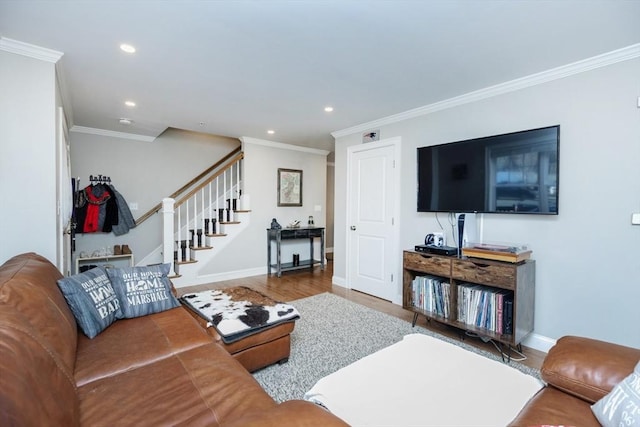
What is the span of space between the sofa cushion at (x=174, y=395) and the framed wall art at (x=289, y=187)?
4254 millimetres

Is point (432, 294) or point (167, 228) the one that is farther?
point (167, 228)

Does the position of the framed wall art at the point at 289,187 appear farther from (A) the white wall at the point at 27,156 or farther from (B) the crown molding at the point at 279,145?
(A) the white wall at the point at 27,156

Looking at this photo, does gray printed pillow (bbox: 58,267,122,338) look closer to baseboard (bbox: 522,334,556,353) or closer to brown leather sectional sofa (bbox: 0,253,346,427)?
brown leather sectional sofa (bbox: 0,253,346,427)

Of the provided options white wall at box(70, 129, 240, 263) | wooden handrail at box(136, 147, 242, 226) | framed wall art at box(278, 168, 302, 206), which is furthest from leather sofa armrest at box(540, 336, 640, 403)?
white wall at box(70, 129, 240, 263)

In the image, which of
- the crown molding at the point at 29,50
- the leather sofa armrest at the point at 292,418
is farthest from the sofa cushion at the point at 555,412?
the crown molding at the point at 29,50

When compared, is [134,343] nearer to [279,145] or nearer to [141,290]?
[141,290]

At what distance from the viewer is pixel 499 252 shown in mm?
2467

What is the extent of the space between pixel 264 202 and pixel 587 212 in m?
4.31

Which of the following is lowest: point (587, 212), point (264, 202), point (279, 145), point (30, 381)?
point (30, 381)

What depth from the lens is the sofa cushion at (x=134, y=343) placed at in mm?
Result: 1345

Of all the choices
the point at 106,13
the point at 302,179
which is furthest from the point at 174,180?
the point at 106,13

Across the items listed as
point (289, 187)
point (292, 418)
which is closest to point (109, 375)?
point (292, 418)

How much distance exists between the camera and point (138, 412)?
1.06 meters

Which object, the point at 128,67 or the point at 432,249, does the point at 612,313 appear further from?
the point at 128,67
